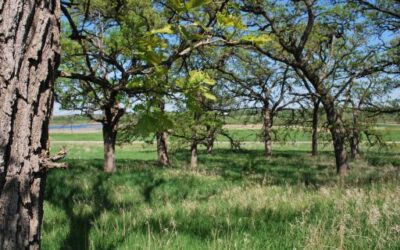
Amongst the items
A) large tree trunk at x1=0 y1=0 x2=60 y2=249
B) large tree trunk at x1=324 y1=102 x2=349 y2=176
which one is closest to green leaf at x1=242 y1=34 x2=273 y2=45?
large tree trunk at x1=0 y1=0 x2=60 y2=249

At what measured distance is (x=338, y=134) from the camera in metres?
13.9

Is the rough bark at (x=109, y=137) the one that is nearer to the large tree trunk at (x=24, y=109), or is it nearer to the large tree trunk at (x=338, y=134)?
the large tree trunk at (x=338, y=134)

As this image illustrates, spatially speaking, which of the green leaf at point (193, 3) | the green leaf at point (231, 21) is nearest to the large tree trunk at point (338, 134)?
the green leaf at point (231, 21)

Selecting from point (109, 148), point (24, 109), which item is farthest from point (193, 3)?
point (109, 148)

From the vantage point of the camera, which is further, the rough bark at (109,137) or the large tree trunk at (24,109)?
the rough bark at (109,137)

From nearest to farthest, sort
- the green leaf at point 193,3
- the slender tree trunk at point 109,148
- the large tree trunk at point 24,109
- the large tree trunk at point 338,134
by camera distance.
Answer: the green leaf at point 193,3 < the large tree trunk at point 24,109 < the large tree trunk at point 338,134 < the slender tree trunk at point 109,148

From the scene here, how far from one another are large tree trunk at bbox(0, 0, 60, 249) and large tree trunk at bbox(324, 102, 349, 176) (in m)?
12.0

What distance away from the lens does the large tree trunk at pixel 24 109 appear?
6.51 feet

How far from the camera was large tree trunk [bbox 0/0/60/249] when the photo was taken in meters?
1.99

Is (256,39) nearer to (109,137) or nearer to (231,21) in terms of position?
(231,21)

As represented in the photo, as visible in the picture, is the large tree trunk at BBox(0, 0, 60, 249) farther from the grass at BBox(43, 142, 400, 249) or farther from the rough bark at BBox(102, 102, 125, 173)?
the rough bark at BBox(102, 102, 125, 173)

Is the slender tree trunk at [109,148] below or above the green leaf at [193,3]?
below

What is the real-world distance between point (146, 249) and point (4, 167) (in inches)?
74.8

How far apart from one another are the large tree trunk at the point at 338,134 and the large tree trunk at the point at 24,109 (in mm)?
12023
